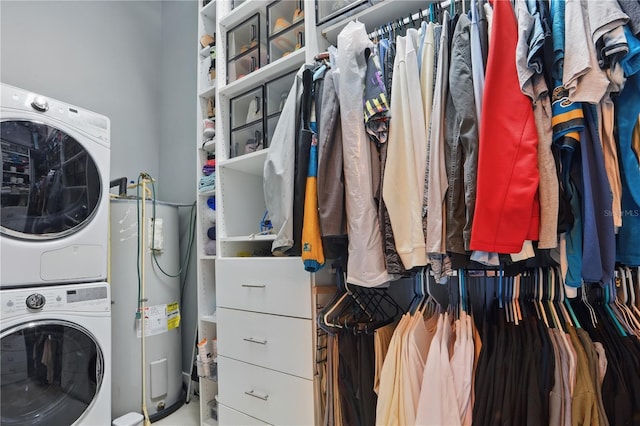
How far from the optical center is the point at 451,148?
2.68 ft

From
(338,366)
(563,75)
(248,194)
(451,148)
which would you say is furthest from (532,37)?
(248,194)

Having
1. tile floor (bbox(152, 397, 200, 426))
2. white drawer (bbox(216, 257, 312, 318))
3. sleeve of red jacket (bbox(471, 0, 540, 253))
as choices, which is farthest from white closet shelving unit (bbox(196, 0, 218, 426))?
sleeve of red jacket (bbox(471, 0, 540, 253))

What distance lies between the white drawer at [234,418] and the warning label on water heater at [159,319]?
2.10ft

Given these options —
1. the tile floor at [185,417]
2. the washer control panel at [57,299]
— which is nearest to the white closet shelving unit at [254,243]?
the tile floor at [185,417]

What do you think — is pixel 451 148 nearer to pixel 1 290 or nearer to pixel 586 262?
pixel 586 262

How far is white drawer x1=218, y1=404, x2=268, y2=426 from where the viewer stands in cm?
129

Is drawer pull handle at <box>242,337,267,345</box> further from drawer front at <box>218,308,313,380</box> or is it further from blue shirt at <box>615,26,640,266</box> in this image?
blue shirt at <box>615,26,640,266</box>

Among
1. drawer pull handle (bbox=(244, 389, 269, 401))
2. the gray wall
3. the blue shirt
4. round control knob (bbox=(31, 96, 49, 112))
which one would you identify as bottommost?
drawer pull handle (bbox=(244, 389, 269, 401))

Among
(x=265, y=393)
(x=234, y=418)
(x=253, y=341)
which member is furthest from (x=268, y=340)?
(x=234, y=418)

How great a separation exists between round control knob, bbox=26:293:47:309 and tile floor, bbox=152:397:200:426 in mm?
938

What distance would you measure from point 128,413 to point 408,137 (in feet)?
6.34

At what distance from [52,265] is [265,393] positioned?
3.39ft

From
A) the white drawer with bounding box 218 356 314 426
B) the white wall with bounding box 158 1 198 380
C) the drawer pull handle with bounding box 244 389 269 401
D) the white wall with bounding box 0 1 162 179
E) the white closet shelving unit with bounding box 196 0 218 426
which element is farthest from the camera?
the white wall with bounding box 158 1 198 380

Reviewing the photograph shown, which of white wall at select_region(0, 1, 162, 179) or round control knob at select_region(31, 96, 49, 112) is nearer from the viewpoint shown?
round control knob at select_region(31, 96, 49, 112)
